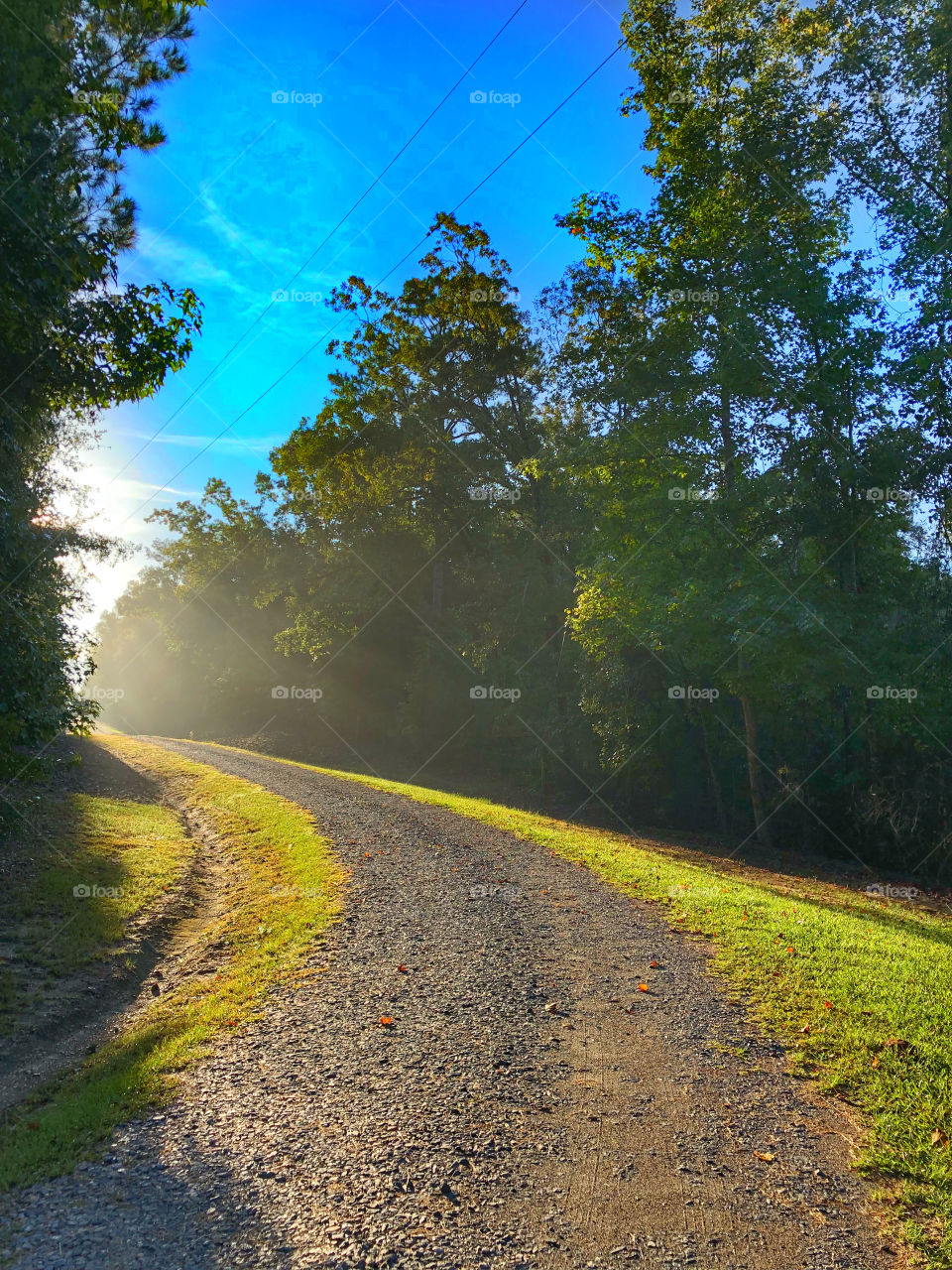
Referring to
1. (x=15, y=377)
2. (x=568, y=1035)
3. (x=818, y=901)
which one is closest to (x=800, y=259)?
(x=818, y=901)

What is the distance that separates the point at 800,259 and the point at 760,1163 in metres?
15.6

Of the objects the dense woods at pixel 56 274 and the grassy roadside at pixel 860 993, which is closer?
the grassy roadside at pixel 860 993

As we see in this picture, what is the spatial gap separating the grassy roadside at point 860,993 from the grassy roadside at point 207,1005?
381 centimetres

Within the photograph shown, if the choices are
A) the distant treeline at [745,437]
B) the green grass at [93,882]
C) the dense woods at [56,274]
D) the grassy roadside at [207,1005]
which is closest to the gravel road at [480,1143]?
the grassy roadside at [207,1005]

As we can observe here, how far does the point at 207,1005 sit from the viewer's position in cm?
555

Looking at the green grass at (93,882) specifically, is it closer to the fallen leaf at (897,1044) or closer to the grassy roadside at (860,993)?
the grassy roadside at (860,993)

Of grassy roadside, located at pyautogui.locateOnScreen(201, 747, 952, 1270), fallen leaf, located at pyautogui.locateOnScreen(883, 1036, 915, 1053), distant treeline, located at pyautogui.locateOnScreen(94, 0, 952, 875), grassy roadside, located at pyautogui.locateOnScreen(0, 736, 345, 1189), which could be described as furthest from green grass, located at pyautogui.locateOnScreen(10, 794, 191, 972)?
distant treeline, located at pyautogui.locateOnScreen(94, 0, 952, 875)

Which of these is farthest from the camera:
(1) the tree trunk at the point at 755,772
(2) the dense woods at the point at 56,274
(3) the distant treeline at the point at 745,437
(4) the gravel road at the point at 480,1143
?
(1) the tree trunk at the point at 755,772

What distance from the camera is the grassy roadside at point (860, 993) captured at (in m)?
3.55

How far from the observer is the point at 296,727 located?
3891 cm

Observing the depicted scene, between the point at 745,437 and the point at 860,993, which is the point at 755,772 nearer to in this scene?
the point at 745,437

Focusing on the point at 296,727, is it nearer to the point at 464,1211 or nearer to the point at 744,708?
the point at 744,708

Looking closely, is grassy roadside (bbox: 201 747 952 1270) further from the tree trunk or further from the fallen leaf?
the tree trunk

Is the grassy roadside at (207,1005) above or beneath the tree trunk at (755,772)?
beneath
